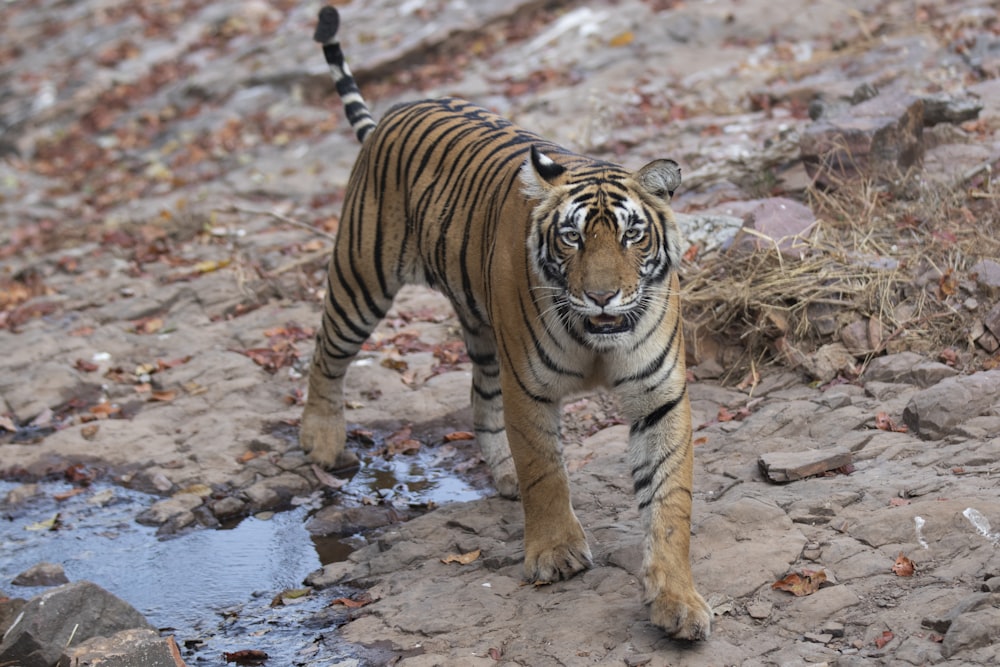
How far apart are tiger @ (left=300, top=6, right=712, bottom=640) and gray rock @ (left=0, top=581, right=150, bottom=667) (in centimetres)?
153

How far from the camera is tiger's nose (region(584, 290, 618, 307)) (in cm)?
367

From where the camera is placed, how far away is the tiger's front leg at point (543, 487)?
4211mm

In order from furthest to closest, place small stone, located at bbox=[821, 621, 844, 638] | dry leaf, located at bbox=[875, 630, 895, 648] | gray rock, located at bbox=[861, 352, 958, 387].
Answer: gray rock, located at bbox=[861, 352, 958, 387] → small stone, located at bbox=[821, 621, 844, 638] → dry leaf, located at bbox=[875, 630, 895, 648]

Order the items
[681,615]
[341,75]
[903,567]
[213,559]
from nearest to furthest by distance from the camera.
→ 1. [681,615]
2. [903,567]
3. [213,559]
4. [341,75]

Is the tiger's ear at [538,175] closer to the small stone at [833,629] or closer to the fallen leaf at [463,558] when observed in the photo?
the fallen leaf at [463,558]

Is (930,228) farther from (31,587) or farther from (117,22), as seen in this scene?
(117,22)

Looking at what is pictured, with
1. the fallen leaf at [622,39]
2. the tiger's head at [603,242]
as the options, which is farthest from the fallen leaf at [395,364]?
the fallen leaf at [622,39]

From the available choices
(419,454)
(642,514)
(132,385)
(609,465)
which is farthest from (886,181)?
(132,385)

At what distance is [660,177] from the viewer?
390cm

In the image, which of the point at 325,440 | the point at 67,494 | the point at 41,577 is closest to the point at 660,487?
the point at 325,440

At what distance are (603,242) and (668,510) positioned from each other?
3.02 feet

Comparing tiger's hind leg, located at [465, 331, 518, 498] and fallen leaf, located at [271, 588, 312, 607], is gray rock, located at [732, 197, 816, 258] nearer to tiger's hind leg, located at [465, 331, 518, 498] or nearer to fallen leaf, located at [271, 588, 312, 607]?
tiger's hind leg, located at [465, 331, 518, 498]

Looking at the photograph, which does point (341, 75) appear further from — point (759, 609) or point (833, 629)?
point (833, 629)

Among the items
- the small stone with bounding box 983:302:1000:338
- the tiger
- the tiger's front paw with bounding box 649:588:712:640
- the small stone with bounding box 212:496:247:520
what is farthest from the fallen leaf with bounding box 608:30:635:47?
the tiger's front paw with bounding box 649:588:712:640
